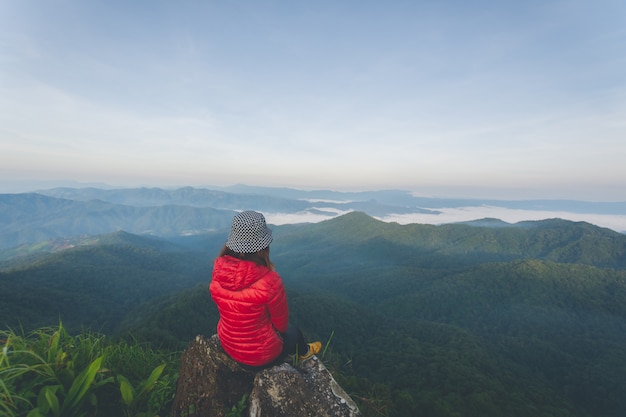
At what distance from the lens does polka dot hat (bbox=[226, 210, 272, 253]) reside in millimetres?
3959

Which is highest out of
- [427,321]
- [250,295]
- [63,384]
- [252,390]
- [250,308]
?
[250,295]

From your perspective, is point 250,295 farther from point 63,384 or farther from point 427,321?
point 427,321

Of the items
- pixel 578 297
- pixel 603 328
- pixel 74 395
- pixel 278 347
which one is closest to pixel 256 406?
pixel 278 347

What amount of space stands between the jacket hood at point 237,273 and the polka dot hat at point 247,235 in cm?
19

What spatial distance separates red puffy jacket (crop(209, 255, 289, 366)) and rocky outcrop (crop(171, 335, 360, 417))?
29cm

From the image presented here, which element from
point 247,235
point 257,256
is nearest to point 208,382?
point 257,256

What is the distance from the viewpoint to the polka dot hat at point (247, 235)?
13.0ft

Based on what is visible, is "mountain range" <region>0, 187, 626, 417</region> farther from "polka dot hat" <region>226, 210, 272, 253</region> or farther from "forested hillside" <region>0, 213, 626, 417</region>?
"polka dot hat" <region>226, 210, 272, 253</region>

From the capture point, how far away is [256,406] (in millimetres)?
3928

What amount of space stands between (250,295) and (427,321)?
363 feet

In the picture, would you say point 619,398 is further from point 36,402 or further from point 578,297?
point 36,402

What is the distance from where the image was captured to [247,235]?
399 centimetres

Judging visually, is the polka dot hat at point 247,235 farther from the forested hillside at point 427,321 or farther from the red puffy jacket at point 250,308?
the forested hillside at point 427,321

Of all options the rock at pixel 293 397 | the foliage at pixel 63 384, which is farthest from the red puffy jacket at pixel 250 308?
the foliage at pixel 63 384
